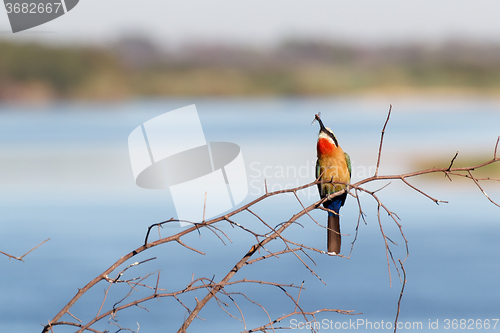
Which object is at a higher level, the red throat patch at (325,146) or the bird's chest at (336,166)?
the red throat patch at (325,146)

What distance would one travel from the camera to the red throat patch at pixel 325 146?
14.6 ft

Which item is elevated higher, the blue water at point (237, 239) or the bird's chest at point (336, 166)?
the bird's chest at point (336, 166)

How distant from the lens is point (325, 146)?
445 centimetres

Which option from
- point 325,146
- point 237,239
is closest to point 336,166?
point 325,146

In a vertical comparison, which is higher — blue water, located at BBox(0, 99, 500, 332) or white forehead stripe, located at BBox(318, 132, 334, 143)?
white forehead stripe, located at BBox(318, 132, 334, 143)

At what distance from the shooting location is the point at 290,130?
28.1m

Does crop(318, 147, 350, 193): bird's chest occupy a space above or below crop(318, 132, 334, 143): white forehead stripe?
below

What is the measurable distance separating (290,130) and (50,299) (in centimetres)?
2095

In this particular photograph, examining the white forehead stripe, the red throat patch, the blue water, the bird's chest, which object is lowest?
the blue water

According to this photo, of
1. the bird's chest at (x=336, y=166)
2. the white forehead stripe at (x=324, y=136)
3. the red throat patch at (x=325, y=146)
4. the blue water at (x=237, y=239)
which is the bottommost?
the blue water at (x=237, y=239)

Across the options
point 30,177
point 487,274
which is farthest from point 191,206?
point 30,177

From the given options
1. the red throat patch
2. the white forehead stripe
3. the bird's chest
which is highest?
the white forehead stripe

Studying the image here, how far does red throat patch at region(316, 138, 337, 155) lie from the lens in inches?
175

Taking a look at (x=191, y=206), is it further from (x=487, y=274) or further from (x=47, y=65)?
(x=47, y=65)
